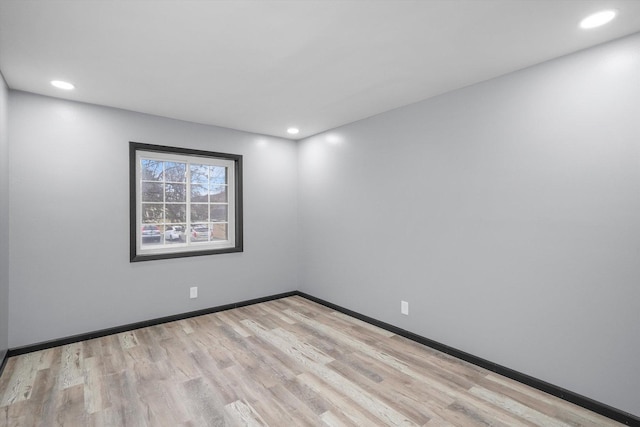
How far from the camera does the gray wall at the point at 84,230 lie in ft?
A: 9.33

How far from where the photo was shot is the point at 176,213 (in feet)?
12.7

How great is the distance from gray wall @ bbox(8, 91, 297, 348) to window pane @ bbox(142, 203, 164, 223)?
0.29 m

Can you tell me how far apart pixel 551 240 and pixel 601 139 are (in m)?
0.74

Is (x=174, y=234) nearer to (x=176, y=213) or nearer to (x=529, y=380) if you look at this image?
(x=176, y=213)

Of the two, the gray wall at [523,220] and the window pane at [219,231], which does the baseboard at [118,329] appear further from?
the gray wall at [523,220]

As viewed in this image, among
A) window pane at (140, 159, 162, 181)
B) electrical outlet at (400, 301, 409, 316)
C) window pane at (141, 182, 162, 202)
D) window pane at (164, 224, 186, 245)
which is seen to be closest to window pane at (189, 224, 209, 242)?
window pane at (164, 224, 186, 245)

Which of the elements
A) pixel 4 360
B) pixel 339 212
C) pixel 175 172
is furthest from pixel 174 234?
pixel 339 212

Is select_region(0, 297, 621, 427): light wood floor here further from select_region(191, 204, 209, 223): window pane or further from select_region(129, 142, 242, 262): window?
select_region(191, 204, 209, 223): window pane

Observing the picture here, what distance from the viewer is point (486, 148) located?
2598 millimetres

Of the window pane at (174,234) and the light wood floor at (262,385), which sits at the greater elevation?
the window pane at (174,234)

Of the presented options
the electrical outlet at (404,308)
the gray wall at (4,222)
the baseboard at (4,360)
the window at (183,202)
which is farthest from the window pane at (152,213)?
the electrical outlet at (404,308)

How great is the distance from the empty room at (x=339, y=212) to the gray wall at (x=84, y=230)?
0.02 metres

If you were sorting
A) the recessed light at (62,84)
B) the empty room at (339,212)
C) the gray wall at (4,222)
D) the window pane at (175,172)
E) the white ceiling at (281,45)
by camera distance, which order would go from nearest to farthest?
1. the white ceiling at (281,45)
2. the empty room at (339,212)
3. the gray wall at (4,222)
4. the recessed light at (62,84)
5. the window pane at (175,172)

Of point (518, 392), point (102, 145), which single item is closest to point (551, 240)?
point (518, 392)
